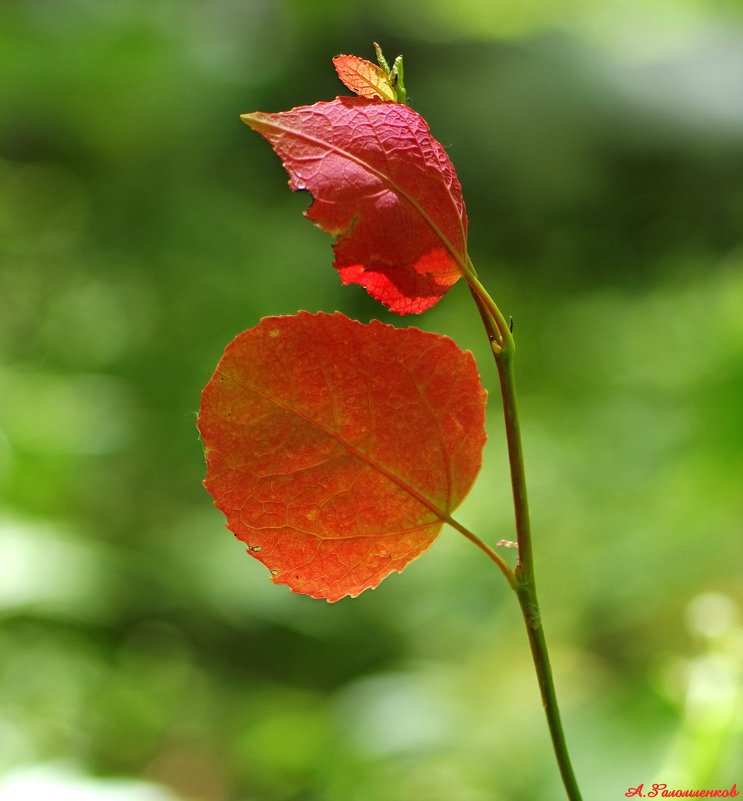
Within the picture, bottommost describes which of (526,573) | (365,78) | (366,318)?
(526,573)

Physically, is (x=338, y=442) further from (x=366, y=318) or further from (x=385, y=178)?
(x=366, y=318)

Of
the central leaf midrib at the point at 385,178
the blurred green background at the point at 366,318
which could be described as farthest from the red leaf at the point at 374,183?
the blurred green background at the point at 366,318

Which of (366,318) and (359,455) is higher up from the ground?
(366,318)

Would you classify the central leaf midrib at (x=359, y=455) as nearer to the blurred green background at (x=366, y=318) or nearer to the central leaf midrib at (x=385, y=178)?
the central leaf midrib at (x=385, y=178)

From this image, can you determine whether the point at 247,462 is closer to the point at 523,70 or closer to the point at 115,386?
the point at 115,386

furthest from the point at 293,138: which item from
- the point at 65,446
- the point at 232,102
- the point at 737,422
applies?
the point at 232,102

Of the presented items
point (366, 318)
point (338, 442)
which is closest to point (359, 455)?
point (338, 442)
